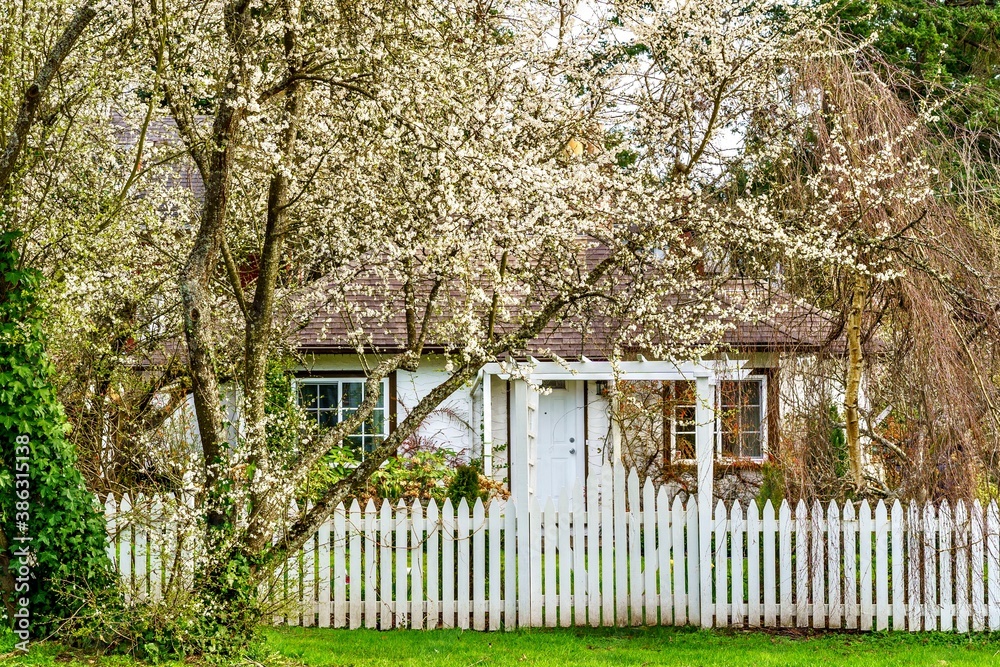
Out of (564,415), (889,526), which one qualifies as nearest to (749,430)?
(564,415)

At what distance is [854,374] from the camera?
743cm

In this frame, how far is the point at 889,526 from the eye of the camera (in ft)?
23.8

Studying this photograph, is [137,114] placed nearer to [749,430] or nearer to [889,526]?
[889,526]

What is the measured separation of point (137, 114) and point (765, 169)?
16.6 feet

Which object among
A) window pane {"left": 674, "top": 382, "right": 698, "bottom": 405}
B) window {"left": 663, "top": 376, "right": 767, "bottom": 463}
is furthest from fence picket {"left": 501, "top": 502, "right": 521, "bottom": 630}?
window pane {"left": 674, "top": 382, "right": 698, "bottom": 405}

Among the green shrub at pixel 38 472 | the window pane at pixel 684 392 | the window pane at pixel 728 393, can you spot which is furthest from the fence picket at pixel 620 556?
the window pane at pixel 728 393

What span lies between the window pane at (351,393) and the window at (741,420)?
16.8 ft

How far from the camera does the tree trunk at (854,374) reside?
23.9 ft

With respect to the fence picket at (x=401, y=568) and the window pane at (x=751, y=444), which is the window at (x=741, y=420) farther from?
the fence picket at (x=401, y=568)

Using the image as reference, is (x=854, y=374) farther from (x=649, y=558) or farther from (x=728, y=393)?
(x=728, y=393)

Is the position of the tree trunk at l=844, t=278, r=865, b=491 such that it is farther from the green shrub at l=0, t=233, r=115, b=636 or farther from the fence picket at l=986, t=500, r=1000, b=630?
the green shrub at l=0, t=233, r=115, b=636

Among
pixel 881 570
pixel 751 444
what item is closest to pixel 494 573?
pixel 881 570

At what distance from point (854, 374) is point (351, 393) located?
796 cm

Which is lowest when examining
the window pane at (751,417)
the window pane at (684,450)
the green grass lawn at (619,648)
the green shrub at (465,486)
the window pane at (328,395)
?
the green grass lawn at (619,648)
